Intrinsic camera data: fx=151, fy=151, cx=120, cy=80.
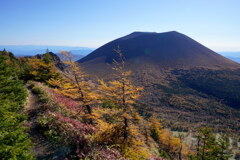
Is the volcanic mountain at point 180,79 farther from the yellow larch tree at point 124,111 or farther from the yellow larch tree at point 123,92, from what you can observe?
the yellow larch tree at point 123,92

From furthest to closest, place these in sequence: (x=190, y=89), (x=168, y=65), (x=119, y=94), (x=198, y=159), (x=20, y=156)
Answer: (x=168, y=65)
(x=190, y=89)
(x=198, y=159)
(x=119, y=94)
(x=20, y=156)

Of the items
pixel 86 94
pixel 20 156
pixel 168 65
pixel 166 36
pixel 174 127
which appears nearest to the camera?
pixel 20 156

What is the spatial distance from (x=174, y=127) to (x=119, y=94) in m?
45.9

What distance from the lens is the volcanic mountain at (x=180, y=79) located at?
6019 cm

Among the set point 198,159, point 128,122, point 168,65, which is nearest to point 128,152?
point 128,122

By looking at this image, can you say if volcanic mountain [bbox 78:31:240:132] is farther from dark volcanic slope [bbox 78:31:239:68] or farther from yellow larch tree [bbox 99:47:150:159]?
yellow larch tree [bbox 99:47:150:159]

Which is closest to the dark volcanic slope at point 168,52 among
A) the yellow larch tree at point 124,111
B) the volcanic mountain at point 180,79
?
the volcanic mountain at point 180,79

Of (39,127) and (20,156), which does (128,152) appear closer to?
(20,156)

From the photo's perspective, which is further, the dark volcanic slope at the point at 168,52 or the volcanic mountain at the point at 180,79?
the dark volcanic slope at the point at 168,52

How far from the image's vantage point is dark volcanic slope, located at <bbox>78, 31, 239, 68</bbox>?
12729 cm

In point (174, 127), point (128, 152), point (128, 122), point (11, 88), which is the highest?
point (11, 88)

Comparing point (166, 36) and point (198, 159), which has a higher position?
point (166, 36)

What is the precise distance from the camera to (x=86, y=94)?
16250 mm

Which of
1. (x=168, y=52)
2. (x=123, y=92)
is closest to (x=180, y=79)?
(x=168, y=52)
